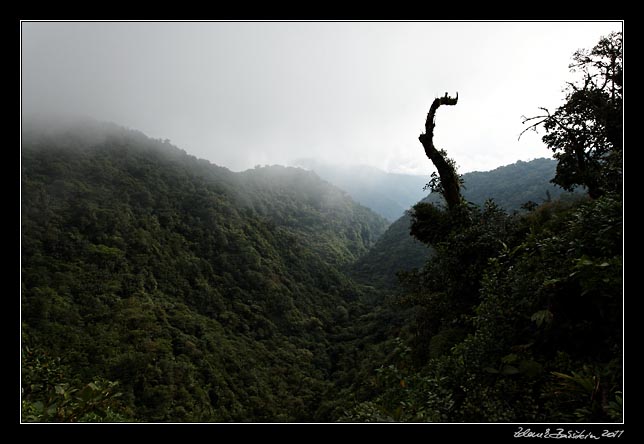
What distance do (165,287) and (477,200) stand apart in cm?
9330

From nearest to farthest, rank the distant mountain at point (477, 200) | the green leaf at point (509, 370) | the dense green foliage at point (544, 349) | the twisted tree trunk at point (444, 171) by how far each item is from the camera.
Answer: the dense green foliage at point (544, 349)
the green leaf at point (509, 370)
the twisted tree trunk at point (444, 171)
the distant mountain at point (477, 200)

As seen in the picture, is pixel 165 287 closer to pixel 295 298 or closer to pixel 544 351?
pixel 295 298

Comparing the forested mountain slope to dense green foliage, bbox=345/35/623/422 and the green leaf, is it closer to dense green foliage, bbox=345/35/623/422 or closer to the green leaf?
dense green foliage, bbox=345/35/623/422

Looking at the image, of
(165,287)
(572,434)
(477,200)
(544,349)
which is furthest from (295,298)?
(572,434)

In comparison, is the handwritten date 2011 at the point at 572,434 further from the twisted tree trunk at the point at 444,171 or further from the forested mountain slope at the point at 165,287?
the forested mountain slope at the point at 165,287

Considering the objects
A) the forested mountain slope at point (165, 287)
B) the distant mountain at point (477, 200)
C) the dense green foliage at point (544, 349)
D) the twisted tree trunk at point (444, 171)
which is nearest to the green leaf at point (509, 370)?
the dense green foliage at point (544, 349)

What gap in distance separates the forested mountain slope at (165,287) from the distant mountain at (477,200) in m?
13.5

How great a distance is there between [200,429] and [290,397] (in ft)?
164

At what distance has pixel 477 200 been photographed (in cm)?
10588

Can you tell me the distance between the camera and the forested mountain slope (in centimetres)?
4038

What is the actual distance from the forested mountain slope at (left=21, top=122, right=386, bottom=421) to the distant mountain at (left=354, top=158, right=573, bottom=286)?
13490 mm

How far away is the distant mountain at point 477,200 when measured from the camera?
89.5m

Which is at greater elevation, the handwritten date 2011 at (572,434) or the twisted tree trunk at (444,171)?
the twisted tree trunk at (444,171)

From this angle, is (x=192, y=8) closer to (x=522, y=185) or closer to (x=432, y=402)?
(x=432, y=402)
